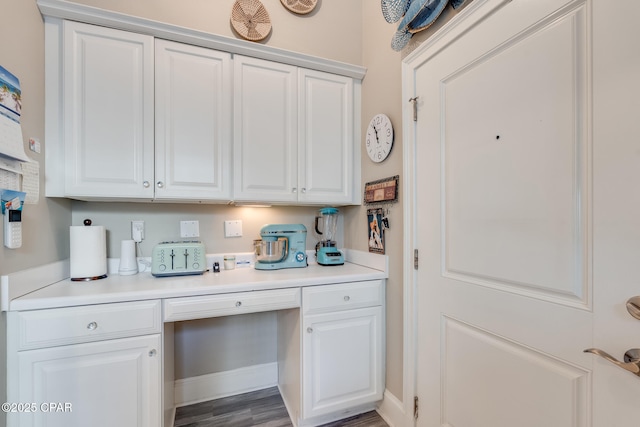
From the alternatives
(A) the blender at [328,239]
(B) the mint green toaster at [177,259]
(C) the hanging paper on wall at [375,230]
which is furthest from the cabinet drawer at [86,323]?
(C) the hanging paper on wall at [375,230]

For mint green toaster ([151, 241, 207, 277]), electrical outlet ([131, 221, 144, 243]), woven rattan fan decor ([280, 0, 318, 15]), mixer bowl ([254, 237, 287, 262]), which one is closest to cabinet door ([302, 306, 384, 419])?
mixer bowl ([254, 237, 287, 262])

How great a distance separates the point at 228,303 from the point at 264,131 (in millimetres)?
1064

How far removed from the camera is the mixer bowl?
5.77ft

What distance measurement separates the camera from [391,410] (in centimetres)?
162

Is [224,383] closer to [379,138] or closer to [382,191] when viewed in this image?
[382,191]

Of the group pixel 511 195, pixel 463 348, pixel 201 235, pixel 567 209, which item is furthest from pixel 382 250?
pixel 201 235

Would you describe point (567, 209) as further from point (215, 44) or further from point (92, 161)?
point (92, 161)

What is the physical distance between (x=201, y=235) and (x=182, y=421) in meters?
1.16

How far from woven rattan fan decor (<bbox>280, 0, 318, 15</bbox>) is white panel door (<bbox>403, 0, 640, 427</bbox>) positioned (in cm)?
109

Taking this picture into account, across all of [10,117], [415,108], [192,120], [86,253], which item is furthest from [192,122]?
[415,108]

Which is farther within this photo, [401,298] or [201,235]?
[201,235]

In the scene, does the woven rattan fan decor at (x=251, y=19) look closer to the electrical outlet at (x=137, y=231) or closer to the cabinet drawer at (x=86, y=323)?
the electrical outlet at (x=137, y=231)

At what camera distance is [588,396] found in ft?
2.60

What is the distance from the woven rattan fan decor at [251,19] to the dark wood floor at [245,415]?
2491 mm
